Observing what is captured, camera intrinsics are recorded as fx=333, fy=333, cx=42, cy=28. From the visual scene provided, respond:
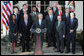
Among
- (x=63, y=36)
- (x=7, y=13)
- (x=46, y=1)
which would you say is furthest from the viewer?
(x=46, y=1)

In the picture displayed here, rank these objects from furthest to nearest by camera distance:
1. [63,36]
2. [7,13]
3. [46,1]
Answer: [46,1]
[7,13]
[63,36]

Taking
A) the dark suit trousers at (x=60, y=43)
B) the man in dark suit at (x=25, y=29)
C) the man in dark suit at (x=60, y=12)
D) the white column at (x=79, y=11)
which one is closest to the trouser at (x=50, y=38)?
the dark suit trousers at (x=60, y=43)

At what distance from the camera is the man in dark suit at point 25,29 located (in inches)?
510

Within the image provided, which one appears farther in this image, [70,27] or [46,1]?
[46,1]

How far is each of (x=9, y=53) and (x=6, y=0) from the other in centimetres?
289

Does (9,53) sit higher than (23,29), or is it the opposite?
(23,29)

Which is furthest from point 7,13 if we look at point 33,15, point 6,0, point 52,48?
point 52,48

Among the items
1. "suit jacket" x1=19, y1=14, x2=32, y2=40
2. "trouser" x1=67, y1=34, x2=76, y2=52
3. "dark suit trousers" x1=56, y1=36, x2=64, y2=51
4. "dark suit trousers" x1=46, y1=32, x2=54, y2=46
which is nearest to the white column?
"dark suit trousers" x1=46, y1=32, x2=54, y2=46

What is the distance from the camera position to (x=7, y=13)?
14719mm

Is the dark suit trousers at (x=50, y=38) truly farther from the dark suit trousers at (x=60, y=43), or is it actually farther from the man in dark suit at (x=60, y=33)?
the dark suit trousers at (x=60, y=43)

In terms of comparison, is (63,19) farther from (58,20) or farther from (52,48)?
(52,48)

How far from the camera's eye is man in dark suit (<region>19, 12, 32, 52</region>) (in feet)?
42.5

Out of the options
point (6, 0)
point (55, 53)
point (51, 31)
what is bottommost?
point (55, 53)

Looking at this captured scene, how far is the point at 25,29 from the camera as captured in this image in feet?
42.6
